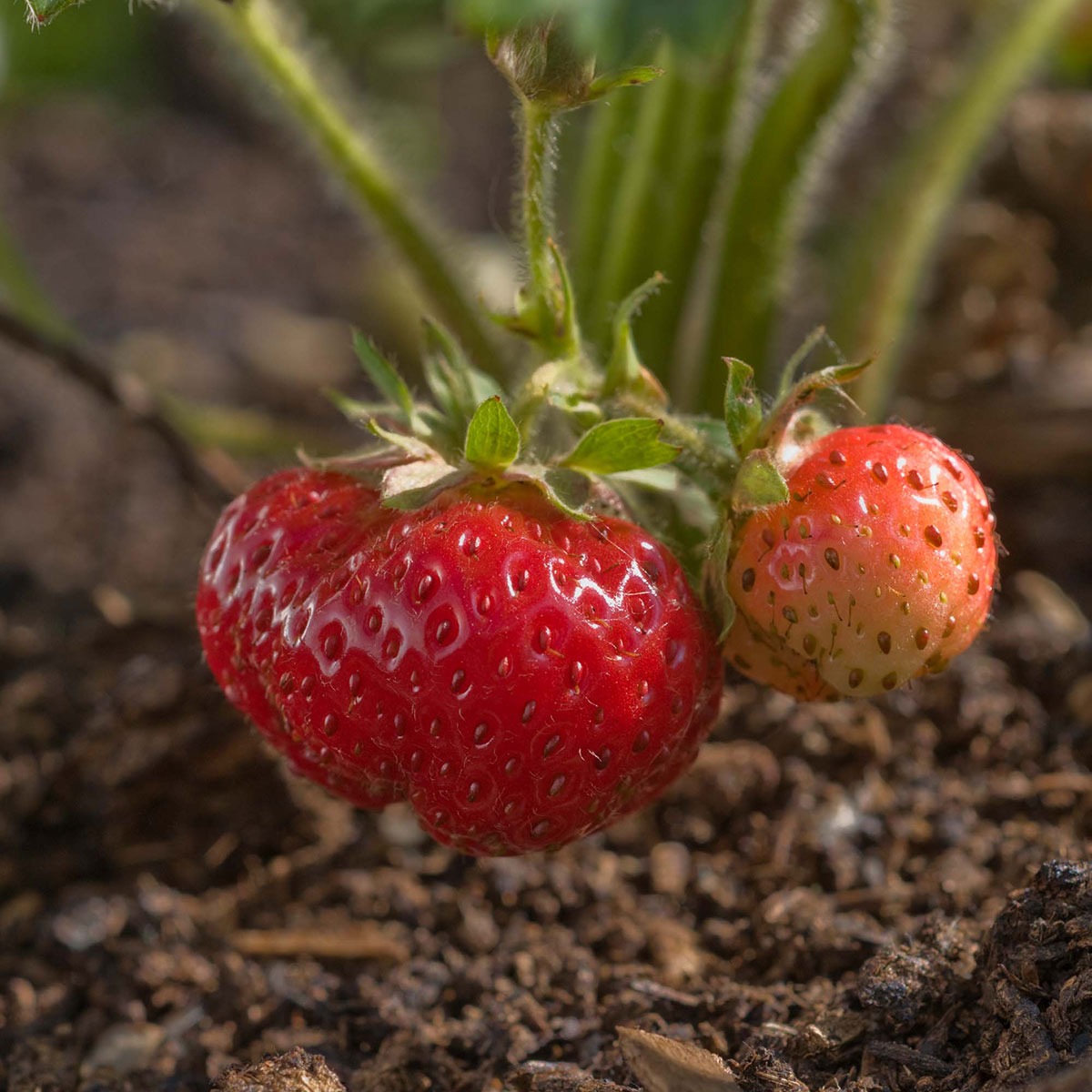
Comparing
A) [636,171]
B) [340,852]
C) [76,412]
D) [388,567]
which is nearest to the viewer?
[388,567]

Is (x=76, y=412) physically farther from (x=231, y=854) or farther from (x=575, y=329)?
(x=575, y=329)

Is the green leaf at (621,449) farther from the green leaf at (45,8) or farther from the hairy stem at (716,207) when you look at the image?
the hairy stem at (716,207)

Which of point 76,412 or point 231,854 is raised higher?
point 76,412

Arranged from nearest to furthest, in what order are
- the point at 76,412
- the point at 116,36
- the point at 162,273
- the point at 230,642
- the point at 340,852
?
the point at 230,642
the point at 340,852
the point at 76,412
the point at 162,273
the point at 116,36

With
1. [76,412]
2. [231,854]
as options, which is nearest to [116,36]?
[76,412]

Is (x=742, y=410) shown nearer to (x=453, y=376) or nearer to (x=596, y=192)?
(x=453, y=376)

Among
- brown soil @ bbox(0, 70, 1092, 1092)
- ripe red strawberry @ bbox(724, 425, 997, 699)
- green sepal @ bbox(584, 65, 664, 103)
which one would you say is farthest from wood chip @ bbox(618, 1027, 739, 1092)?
green sepal @ bbox(584, 65, 664, 103)

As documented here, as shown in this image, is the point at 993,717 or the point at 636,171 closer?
the point at 993,717
